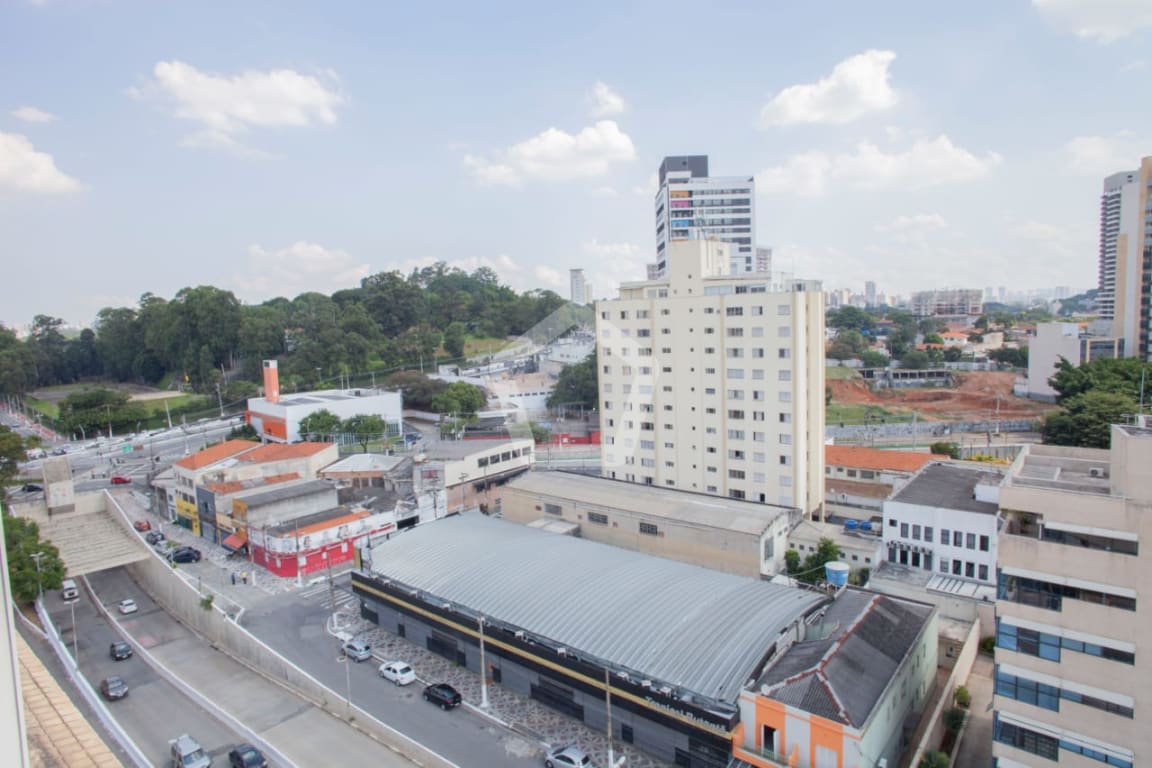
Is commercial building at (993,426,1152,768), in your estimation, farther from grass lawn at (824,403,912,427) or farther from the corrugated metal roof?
grass lawn at (824,403,912,427)

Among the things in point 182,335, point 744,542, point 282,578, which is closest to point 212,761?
point 282,578

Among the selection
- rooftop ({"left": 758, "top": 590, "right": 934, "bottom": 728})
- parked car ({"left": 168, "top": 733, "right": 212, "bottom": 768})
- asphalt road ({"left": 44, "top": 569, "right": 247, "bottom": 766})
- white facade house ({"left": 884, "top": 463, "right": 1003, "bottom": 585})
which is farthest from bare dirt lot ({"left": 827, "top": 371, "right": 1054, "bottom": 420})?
parked car ({"left": 168, "top": 733, "right": 212, "bottom": 768})

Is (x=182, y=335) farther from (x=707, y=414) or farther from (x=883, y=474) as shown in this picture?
(x=883, y=474)

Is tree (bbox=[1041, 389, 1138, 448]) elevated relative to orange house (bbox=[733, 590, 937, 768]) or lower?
elevated

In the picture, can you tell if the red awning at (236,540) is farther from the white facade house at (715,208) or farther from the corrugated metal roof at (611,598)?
the white facade house at (715,208)

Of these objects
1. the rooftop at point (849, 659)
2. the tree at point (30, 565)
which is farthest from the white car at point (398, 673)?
the tree at point (30, 565)

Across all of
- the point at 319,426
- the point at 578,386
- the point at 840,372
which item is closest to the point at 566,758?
the point at 319,426

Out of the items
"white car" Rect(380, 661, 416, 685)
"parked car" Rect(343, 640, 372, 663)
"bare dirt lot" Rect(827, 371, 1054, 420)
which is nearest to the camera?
"white car" Rect(380, 661, 416, 685)
